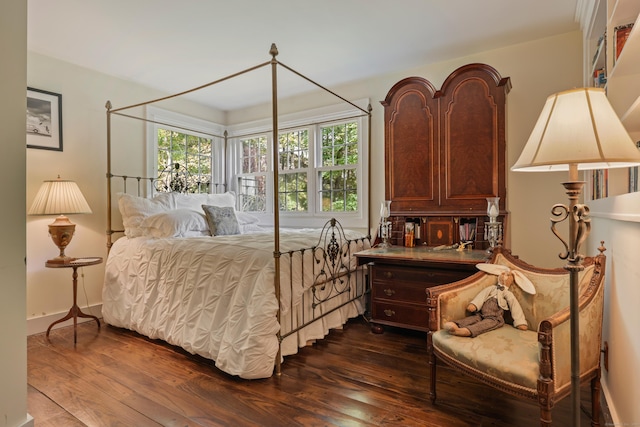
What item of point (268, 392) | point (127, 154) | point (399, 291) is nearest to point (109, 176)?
point (127, 154)

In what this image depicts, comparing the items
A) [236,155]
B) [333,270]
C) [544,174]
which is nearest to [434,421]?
[333,270]

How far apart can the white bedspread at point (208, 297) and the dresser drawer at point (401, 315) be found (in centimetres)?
35

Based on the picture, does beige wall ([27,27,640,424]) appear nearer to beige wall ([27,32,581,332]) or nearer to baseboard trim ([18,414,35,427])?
beige wall ([27,32,581,332])

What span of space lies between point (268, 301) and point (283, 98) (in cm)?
296

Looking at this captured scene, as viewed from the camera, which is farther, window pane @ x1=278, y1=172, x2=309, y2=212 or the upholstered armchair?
window pane @ x1=278, y1=172, x2=309, y2=212

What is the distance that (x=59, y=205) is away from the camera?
9.36 feet

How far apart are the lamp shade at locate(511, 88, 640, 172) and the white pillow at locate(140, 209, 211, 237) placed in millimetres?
2827

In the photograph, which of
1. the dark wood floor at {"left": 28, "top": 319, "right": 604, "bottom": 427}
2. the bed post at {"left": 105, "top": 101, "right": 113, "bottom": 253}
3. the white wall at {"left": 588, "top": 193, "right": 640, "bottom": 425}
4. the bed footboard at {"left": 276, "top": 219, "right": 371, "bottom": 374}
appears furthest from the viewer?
the bed post at {"left": 105, "top": 101, "right": 113, "bottom": 253}

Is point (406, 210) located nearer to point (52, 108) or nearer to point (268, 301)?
point (268, 301)

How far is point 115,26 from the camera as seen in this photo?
2684mm

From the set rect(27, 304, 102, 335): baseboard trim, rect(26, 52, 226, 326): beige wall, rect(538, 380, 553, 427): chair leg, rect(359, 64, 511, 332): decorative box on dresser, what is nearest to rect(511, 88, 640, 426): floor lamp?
rect(538, 380, 553, 427): chair leg

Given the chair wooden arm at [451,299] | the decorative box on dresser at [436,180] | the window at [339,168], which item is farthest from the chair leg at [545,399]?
the window at [339,168]

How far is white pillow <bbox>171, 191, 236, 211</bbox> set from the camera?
12.1 ft

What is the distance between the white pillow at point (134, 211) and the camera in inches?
127
